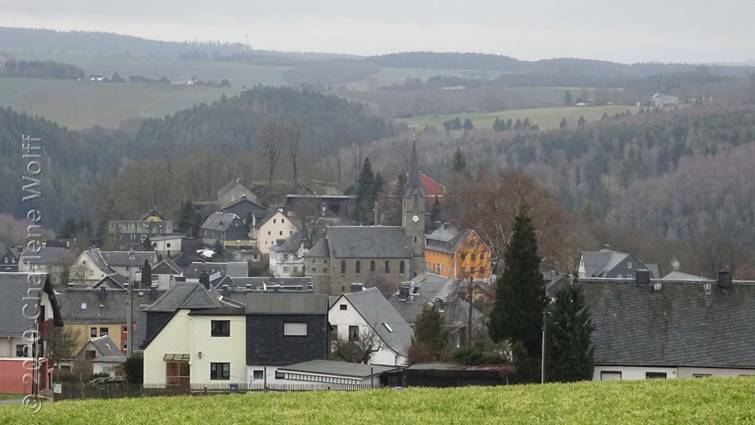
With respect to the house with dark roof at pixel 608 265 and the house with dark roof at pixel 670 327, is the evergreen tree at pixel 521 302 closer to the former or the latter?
the house with dark roof at pixel 670 327

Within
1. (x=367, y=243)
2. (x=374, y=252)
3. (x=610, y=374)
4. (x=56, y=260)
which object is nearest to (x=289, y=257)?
(x=367, y=243)

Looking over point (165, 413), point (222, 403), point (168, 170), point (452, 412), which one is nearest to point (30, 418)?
point (165, 413)

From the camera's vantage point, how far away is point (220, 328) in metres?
40.8

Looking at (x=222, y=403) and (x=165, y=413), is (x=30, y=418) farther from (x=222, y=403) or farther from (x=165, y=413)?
(x=222, y=403)

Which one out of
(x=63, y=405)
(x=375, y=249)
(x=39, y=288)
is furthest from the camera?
(x=375, y=249)

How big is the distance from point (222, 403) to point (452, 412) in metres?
3.69

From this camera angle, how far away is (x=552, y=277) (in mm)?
66125

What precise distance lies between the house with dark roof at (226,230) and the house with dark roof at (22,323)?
8474 centimetres

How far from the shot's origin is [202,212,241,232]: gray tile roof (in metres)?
121

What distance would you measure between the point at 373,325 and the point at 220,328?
45.4ft

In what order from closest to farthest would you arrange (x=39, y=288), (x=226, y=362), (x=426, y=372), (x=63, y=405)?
(x=63, y=405)
(x=39, y=288)
(x=426, y=372)
(x=226, y=362)

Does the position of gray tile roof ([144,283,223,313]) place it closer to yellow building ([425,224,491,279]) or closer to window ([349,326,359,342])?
window ([349,326,359,342])

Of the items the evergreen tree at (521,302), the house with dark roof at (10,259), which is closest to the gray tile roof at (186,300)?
the evergreen tree at (521,302)

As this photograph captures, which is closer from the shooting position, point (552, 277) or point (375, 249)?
point (552, 277)
